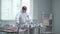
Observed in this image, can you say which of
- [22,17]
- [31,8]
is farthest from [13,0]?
[22,17]

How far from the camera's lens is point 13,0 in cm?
534

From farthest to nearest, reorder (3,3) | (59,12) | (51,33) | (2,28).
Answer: (3,3) → (59,12) → (51,33) → (2,28)

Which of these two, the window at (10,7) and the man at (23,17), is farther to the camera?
the window at (10,7)

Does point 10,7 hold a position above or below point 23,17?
above

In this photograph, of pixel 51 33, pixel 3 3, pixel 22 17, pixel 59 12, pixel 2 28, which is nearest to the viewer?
pixel 2 28

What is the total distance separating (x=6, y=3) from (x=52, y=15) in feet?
6.76

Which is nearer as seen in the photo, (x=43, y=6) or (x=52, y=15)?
(x=52, y=15)

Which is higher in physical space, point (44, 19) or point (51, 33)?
point (44, 19)

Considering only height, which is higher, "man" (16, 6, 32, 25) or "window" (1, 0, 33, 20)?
"window" (1, 0, 33, 20)

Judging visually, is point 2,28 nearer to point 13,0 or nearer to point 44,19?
point 44,19

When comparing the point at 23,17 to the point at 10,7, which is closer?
the point at 23,17

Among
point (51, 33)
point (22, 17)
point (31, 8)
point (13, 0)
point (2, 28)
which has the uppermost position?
point (13, 0)

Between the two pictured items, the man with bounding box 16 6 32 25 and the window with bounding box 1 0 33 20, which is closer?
the man with bounding box 16 6 32 25

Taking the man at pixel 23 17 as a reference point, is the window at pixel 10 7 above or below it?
above
